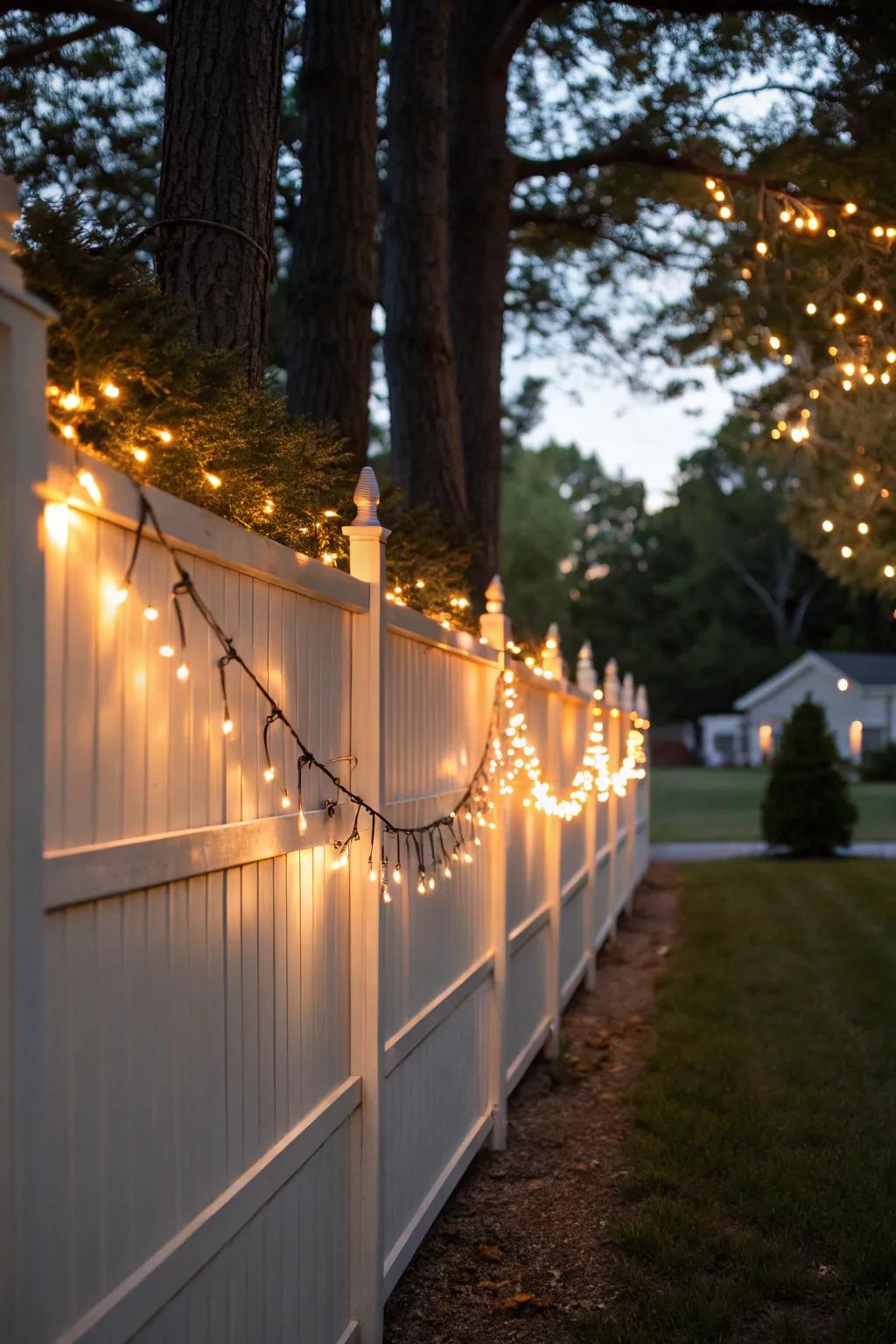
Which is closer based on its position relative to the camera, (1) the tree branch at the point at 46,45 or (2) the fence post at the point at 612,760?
(1) the tree branch at the point at 46,45

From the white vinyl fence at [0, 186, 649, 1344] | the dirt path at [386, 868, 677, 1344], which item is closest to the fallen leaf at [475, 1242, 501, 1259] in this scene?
the dirt path at [386, 868, 677, 1344]

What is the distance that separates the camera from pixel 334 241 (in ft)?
23.5

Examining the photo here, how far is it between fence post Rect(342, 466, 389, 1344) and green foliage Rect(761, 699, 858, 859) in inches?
602

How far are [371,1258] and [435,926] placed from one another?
4.40ft

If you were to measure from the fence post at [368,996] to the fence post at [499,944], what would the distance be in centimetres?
218

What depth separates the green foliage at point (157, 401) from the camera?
97.0 inches

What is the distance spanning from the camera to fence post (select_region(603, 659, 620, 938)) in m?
11.6

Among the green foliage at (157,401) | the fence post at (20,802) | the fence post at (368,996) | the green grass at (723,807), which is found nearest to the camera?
the fence post at (20,802)

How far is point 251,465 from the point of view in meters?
3.30

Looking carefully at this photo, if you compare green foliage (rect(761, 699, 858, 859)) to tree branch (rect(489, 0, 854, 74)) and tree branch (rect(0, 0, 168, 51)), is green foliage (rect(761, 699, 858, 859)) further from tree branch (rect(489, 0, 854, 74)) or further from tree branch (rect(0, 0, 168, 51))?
tree branch (rect(0, 0, 168, 51))

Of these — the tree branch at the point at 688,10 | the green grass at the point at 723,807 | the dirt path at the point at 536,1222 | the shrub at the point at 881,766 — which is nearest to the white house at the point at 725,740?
the green grass at the point at 723,807

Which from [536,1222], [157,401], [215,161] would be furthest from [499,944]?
[157,401]

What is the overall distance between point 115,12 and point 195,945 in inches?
296

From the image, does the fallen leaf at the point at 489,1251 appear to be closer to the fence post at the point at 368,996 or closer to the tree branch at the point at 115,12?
the fence post at the point at 368,996
